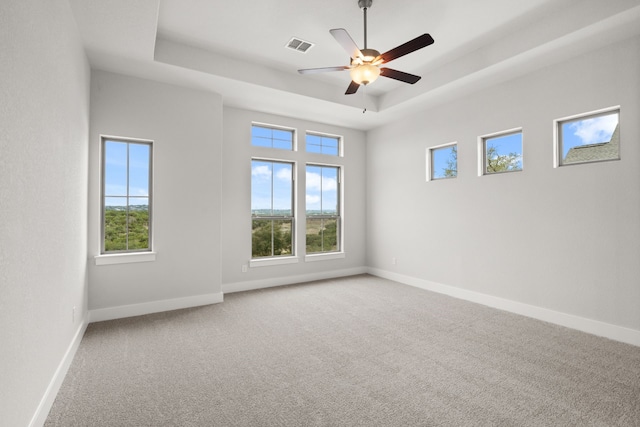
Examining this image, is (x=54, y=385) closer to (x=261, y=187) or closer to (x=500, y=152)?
(x=261, y=187)

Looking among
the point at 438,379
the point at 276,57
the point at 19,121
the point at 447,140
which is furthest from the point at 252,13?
the point at 438,379

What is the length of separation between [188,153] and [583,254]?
4783mm

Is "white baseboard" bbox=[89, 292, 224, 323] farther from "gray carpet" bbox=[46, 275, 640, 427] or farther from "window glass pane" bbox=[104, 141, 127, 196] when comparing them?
"window glass pane" bbox=[104, 141, 127, 196]

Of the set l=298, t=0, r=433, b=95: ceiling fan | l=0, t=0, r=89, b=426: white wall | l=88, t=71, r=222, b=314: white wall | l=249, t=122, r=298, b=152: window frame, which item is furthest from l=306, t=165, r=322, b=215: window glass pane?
l=0, t=0, r=89, b=426: white wall

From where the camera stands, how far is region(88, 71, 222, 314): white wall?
A: 12.0ft

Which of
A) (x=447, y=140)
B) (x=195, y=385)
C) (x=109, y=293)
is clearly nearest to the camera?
(x=195, y=385)

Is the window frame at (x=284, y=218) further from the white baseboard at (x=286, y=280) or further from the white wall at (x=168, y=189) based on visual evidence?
the white wall at (x=168, y=189)

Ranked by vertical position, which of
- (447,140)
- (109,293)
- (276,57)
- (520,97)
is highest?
(276,57)

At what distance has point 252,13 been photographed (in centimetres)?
313

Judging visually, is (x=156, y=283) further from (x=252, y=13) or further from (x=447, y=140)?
(x=447, y=140)

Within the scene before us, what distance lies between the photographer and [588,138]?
341 centimetres

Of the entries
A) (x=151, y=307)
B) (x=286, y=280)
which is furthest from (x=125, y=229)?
(x=286, y=280)

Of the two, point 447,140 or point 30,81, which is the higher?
point 447,140

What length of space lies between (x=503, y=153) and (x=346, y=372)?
348cm
